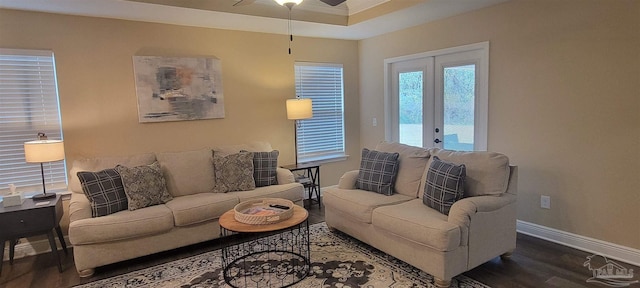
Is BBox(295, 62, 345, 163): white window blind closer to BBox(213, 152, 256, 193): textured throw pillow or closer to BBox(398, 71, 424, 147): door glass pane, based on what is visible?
BBox(398, 71, 424, 147): door glass pane

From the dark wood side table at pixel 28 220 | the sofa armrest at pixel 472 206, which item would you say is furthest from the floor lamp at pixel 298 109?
the dark wood side table at pixel 28 220

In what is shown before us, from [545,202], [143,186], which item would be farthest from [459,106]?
[143,186]

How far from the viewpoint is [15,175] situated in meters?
3.52

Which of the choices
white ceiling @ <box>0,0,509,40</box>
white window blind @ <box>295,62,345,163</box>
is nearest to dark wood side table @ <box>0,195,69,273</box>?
white ceiling @ <box>0,0,509,40</box>

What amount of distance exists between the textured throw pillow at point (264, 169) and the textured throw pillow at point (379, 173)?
1.07m

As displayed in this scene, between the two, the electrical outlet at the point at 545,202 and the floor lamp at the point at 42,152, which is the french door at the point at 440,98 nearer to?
the electrical outlet at the point at 545,202

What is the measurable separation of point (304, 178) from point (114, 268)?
100 inches

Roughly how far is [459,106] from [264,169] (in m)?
2.50

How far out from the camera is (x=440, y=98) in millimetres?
4555

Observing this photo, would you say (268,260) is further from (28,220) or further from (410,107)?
(410,107)

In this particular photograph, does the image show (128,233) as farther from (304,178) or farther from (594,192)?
(594,192)

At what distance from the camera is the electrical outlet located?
3506mm

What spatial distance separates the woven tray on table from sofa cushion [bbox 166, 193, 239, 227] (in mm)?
525

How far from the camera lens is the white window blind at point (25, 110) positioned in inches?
135
